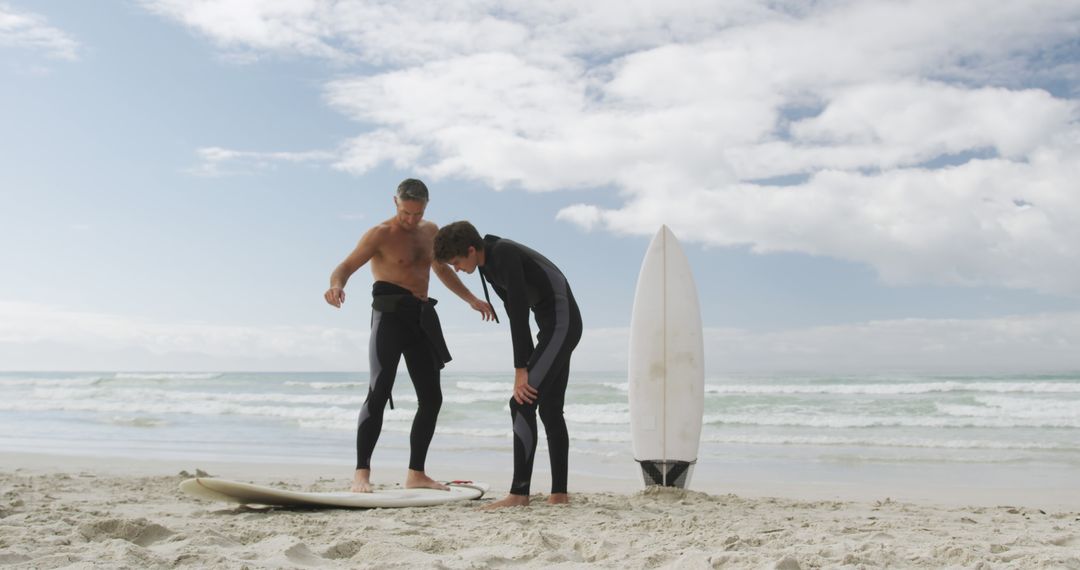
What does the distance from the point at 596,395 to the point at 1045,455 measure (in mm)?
10362

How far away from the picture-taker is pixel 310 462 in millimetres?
7324

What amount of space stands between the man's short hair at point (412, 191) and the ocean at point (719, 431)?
323cm

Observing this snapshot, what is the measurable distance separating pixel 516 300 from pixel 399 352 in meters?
1.01

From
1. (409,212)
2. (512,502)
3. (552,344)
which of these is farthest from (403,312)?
(512,502)

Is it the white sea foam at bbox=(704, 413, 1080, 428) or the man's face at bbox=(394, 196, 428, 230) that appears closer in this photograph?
the man's face at bbox=(394, 196, 428, 230)

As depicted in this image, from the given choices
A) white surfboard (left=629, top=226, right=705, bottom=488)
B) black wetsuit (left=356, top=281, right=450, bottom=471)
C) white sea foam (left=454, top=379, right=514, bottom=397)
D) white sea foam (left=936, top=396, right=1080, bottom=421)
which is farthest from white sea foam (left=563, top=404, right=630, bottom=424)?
black wetsuit (left=356, top=281, right=450, bottom=471)

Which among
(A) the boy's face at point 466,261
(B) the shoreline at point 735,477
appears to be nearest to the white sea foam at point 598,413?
(B) the shoreline at point 735,477

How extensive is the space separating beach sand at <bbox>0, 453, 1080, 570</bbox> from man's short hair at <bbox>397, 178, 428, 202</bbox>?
155 cm

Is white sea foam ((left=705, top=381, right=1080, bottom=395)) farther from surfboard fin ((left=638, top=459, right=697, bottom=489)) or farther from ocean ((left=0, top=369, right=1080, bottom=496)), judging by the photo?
surfboard fin ((left=638, top=459, right=697, bottom=489))

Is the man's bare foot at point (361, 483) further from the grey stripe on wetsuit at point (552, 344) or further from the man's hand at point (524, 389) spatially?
the man's hand at point (524, 389)

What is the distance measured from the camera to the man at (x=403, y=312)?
429cm

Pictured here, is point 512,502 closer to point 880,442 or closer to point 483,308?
point 483,308

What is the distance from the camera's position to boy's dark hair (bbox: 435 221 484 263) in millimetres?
3561

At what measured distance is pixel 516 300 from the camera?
3.62 meters
